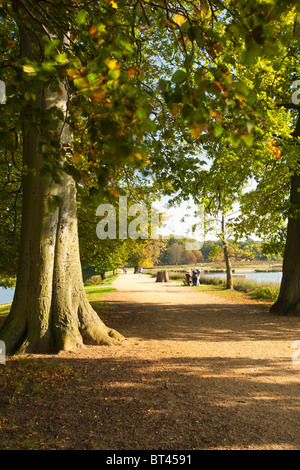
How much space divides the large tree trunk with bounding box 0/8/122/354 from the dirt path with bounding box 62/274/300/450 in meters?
0.68

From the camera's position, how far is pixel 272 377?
16.7 ft

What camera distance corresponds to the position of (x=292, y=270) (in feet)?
35.9

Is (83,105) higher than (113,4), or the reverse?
(113,4)

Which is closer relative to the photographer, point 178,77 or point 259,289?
point 178,77

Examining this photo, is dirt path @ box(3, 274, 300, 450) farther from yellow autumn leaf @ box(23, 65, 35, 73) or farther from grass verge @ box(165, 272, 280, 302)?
grass verge @ box(165, 272, 280, 302)

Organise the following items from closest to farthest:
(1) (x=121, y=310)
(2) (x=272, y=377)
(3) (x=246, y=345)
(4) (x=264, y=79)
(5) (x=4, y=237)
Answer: (2) (x=272, y=377)
(3) (x=246, y=345)
(4) (x=264, y=79)
(5) (x=4, y=237)
(1) (x=121, y=310)

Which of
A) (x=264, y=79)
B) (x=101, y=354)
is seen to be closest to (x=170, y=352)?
(x=101, y=354)

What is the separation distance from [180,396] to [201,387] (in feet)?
1.50

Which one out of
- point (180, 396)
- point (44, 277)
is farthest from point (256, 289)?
point (180, 396)

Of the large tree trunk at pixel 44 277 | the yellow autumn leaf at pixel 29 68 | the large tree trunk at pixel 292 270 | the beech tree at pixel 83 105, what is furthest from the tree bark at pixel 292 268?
the yellow autumn leaf at pixel 29 68

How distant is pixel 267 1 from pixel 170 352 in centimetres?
561

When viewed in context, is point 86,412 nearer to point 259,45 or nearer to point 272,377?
point 272,377

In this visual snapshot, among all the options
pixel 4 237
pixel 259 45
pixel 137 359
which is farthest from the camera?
pixel 4 237

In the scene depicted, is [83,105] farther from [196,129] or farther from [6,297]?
[6,297]
